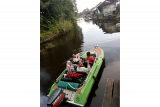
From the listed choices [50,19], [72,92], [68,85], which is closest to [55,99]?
[68,85]

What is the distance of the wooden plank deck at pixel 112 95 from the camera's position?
A: 3.84 metres

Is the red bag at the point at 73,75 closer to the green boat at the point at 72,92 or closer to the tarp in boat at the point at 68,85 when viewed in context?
the green boat at the point at 72,92

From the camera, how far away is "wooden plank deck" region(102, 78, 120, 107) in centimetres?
384

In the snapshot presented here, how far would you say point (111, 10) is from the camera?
3275 centimetres

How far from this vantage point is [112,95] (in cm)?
444

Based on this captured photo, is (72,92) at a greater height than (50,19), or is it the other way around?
(50,19)

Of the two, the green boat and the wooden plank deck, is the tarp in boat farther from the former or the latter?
the wooden plank deck

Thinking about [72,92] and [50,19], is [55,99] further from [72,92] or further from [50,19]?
[50,19]

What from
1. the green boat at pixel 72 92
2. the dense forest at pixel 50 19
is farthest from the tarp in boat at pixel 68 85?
the dense forest at pixel 50 19

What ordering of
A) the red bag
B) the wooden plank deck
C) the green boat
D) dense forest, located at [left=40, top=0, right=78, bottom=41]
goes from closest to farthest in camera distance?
the green boat
the wooden plank deck
the red bag
dense forest, located at [left=40, top=0, right=78, bottom=41]

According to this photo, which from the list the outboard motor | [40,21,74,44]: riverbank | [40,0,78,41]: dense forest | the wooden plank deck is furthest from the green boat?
[40,0,78,41]: dense forest
